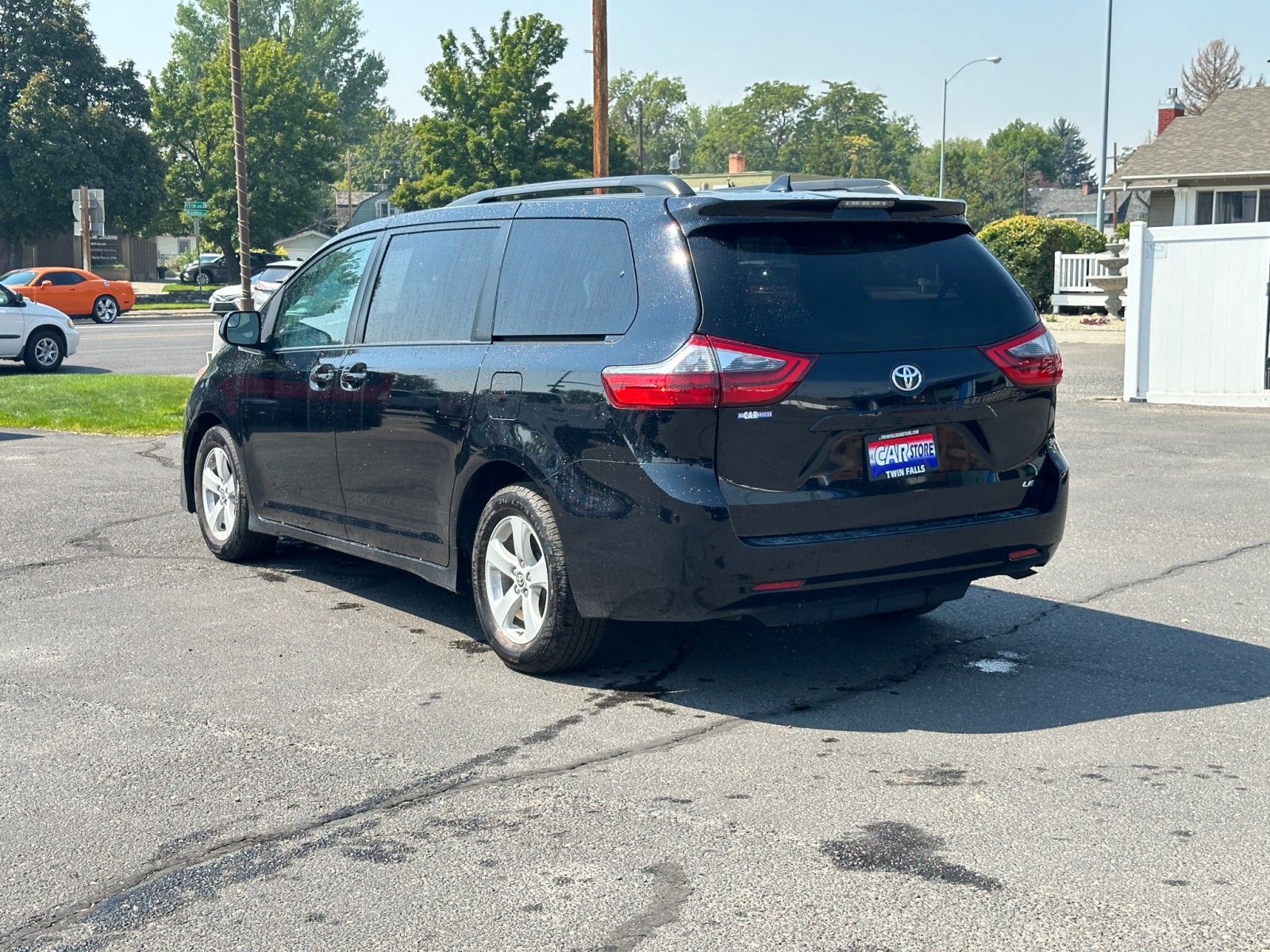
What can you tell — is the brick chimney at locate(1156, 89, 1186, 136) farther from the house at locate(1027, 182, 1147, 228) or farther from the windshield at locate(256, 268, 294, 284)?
the house at locate(1027, 182, 1147, 228)

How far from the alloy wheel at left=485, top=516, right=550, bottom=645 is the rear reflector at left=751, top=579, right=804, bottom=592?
88cm

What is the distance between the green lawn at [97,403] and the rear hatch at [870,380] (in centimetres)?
1045

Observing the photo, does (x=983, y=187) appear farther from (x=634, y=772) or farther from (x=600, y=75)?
(x=634, y=772)

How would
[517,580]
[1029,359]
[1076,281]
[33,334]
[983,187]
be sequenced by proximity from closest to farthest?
[1029,359]
[517,580]
[33,334]
[1076,281]
[983,187]

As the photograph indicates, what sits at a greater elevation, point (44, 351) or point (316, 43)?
point (316, 43)

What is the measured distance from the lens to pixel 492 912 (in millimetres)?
Answer: 3654

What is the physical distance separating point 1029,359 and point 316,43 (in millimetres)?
147798

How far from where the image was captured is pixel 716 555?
17.0ft

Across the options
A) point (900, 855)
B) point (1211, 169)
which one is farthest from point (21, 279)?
point (900, 855)

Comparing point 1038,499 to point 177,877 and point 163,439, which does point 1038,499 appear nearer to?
point 177,877

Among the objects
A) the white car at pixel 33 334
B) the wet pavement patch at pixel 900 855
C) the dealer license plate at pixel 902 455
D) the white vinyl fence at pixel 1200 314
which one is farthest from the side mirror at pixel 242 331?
the white car at pixel 33 334

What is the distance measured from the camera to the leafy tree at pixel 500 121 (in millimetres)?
71188

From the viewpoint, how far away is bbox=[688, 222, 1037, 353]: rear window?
5.27 meters

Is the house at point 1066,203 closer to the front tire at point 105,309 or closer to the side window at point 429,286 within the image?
the front tire at point 105,309
